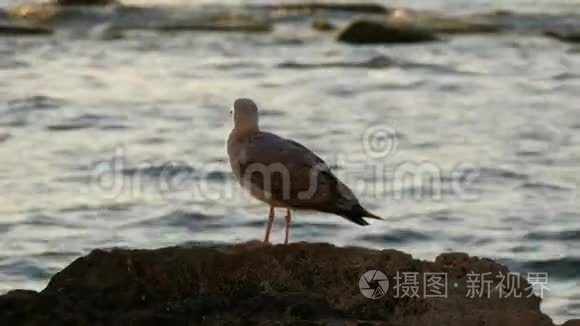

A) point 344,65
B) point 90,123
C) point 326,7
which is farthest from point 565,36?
point 90,123

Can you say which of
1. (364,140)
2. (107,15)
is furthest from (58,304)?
(107,15)

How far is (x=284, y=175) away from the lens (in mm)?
7547

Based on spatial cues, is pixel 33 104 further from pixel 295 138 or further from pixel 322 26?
pixel 322 26

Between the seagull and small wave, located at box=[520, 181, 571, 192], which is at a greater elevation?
the seagull

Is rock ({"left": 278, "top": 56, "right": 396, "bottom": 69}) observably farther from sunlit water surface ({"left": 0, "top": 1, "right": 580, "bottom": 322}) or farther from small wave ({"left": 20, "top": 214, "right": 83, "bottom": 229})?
small wave ({"left": 20, "top": 214, "right": 83, "bottom": 229})

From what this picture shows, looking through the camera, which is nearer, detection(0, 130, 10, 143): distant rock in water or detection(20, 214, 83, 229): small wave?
detection(20, 214, 83, 229): small wave

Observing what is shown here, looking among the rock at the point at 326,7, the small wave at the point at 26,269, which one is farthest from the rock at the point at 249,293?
the rock at the point at 326,7

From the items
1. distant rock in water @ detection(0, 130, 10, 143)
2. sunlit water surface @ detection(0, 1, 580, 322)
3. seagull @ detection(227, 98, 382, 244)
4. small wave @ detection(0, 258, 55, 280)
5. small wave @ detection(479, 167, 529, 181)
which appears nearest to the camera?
seagull @ detection(227, 98, 382, 244)

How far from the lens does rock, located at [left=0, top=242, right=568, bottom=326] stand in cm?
646

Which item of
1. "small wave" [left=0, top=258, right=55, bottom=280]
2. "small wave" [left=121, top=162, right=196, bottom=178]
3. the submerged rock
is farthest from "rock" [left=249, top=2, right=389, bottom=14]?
"small wave" [left=0, top=258, right=55, bottom=280]

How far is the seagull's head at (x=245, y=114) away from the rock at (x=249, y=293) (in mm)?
996

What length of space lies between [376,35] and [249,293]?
58.8ft

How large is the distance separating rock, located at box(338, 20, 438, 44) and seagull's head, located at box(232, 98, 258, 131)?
16.6 meters

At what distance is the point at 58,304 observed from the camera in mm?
6539
